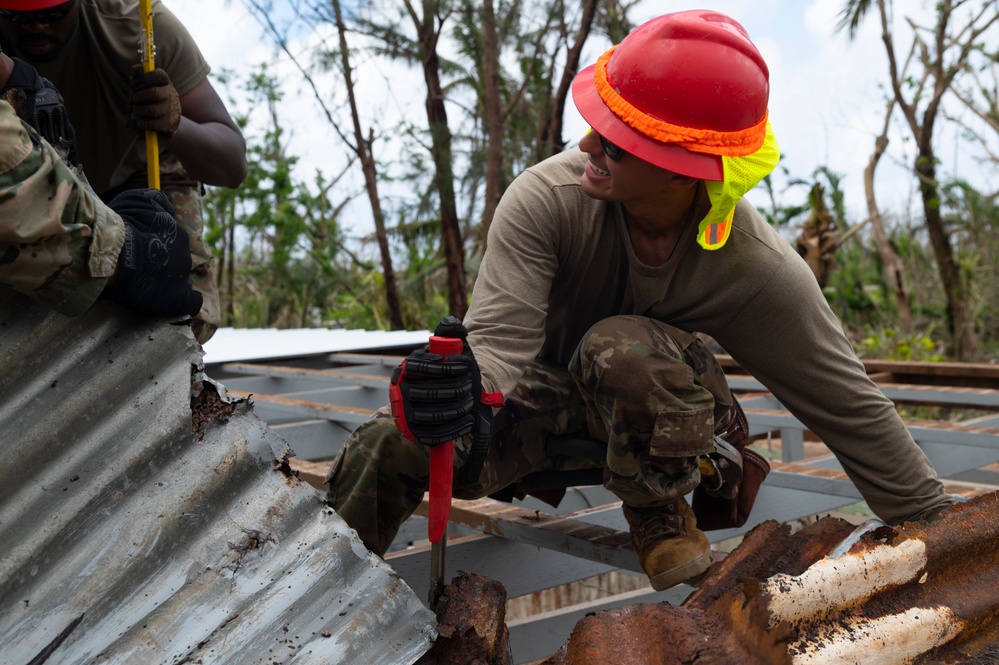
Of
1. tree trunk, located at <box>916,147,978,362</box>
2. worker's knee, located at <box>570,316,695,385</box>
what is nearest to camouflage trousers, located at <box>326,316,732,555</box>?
worker's knee, located at <box>570,316,695,385</box>

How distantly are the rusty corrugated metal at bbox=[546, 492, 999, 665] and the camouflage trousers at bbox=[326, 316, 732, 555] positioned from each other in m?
0.31

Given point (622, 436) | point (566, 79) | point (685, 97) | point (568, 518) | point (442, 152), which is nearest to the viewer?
point (685, 97)

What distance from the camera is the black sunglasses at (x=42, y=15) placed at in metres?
2.16

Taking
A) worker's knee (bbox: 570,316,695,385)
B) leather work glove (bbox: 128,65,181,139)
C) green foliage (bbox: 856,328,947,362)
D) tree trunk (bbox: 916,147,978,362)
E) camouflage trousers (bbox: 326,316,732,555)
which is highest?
leather work glove (bbox: 128,65,181,139)

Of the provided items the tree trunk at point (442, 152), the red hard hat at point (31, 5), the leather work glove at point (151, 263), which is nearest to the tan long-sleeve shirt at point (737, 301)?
the leather work glove at point (151, 263)

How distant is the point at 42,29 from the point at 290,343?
4244 millimetres

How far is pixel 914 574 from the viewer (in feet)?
5.26

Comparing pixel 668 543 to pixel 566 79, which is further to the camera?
pixel 566 79

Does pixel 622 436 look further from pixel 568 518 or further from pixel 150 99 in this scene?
pixel 150 99

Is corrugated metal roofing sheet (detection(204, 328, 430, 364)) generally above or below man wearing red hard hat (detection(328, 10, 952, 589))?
below

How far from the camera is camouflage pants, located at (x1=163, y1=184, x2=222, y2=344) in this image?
2.72 meters

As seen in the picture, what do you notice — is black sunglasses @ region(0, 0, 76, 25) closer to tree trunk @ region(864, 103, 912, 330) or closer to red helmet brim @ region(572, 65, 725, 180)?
red helmet brim @ region(572, 65, 725, 180)

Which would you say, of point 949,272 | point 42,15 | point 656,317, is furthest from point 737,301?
point 949,272

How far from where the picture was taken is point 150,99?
221 centimetres
